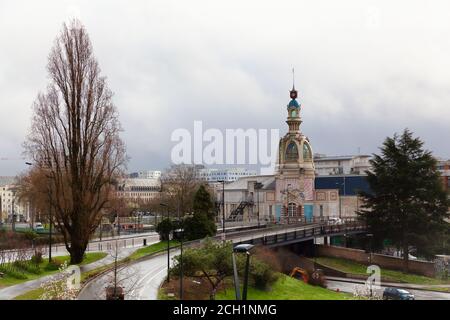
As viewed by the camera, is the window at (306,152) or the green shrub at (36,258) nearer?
the green shrub at (36,258)

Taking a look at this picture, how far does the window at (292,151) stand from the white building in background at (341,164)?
64.9ft

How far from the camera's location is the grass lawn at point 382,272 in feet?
155

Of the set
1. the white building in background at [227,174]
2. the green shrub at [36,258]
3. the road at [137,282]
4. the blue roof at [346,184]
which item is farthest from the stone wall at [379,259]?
the white building in background at [227,174]

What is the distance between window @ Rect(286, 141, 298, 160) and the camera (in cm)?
7844

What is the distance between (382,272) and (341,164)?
188 feet

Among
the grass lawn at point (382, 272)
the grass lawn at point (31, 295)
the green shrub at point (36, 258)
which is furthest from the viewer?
the grass lawn at point (382, 272)

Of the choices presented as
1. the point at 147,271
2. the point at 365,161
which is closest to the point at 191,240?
the point at 147,271

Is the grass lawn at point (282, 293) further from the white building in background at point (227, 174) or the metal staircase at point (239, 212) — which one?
the white building in background at point (227, 174)

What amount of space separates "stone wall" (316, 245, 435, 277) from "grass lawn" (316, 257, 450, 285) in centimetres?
60

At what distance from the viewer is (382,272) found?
51.4 metres

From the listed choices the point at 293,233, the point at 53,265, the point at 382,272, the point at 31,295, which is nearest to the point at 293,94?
the point at 293,233

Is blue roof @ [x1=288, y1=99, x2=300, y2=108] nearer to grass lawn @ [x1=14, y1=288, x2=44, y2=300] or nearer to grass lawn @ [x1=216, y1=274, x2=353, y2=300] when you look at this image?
grass lawn @ [x1=216, y1=274, x2=353, y2=300]

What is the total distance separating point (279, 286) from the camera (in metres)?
34.2
